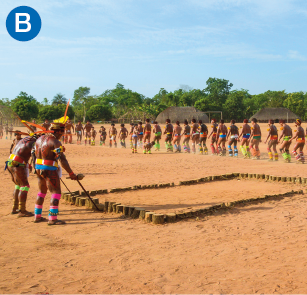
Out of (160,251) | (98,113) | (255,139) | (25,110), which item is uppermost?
(25,110)

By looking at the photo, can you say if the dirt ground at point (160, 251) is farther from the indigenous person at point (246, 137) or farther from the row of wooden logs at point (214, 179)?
the indigenous person at point (246, 137)

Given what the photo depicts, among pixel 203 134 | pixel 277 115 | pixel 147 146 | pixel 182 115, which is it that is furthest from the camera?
pixel 182 115

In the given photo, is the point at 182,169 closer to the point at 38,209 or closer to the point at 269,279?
the point at 38,209

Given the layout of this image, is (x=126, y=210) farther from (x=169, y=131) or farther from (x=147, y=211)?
(x=169, y=131)

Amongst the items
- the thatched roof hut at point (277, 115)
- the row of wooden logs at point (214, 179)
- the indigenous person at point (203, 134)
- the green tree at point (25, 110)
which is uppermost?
the green tree at point (25, 110)

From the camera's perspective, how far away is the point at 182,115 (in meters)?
54.4

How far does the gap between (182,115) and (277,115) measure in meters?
14.6

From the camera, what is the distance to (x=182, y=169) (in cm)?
1347

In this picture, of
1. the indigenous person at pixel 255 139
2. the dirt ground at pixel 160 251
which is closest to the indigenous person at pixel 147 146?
the indigenous person at pixel 255 139

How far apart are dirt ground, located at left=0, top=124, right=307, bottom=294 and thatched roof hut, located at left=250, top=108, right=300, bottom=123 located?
47.9 m

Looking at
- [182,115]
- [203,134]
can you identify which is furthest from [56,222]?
[182,115]

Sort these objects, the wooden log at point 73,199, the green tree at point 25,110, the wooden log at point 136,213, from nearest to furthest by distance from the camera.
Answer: the wooden log at point 136,213, the wooden log at point 73,199, the green tree at point 25,110

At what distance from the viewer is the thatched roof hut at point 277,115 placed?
52719 millimetres

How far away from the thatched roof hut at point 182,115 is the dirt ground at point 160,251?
4584cm
